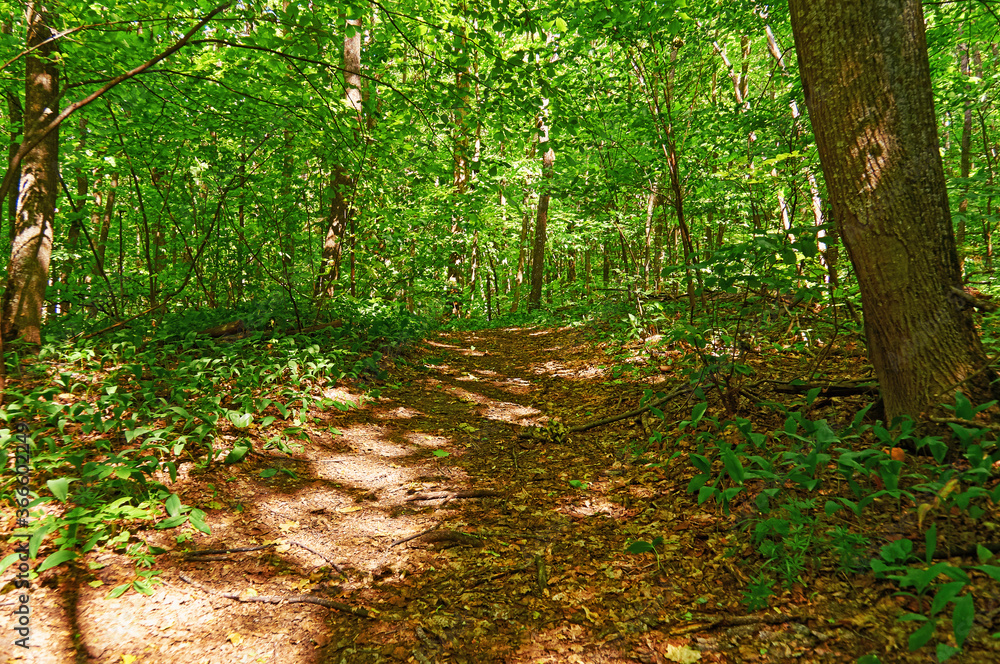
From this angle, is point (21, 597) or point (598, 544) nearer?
point (21, 597)

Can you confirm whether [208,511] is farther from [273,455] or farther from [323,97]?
[323,97]

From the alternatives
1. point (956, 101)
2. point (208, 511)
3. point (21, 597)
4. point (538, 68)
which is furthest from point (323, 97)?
point (956, 101)

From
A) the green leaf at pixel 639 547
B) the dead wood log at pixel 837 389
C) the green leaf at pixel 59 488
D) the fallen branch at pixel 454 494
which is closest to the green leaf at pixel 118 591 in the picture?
the green leaf at pixel 59 488

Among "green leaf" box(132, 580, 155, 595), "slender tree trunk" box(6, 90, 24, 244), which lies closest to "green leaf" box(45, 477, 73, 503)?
"green leaf" box(132, 580, 155, 595)

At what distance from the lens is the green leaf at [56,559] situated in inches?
86.6

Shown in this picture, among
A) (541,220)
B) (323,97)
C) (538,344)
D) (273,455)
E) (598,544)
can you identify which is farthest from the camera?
(541,220)

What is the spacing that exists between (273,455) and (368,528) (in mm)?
1388

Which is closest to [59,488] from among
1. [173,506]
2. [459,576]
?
[173,506]

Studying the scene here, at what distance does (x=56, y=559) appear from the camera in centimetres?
225

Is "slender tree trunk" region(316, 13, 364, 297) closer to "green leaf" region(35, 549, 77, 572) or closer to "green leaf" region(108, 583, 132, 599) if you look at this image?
"green leaf" region(35, 549, 77, 572)

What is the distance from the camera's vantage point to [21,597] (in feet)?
6.97

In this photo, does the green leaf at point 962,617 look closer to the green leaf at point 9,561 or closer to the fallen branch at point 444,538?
the fallen branch at point 444,538

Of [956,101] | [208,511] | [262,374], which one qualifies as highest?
[956,101]

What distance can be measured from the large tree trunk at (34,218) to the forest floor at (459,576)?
10.3 feet
